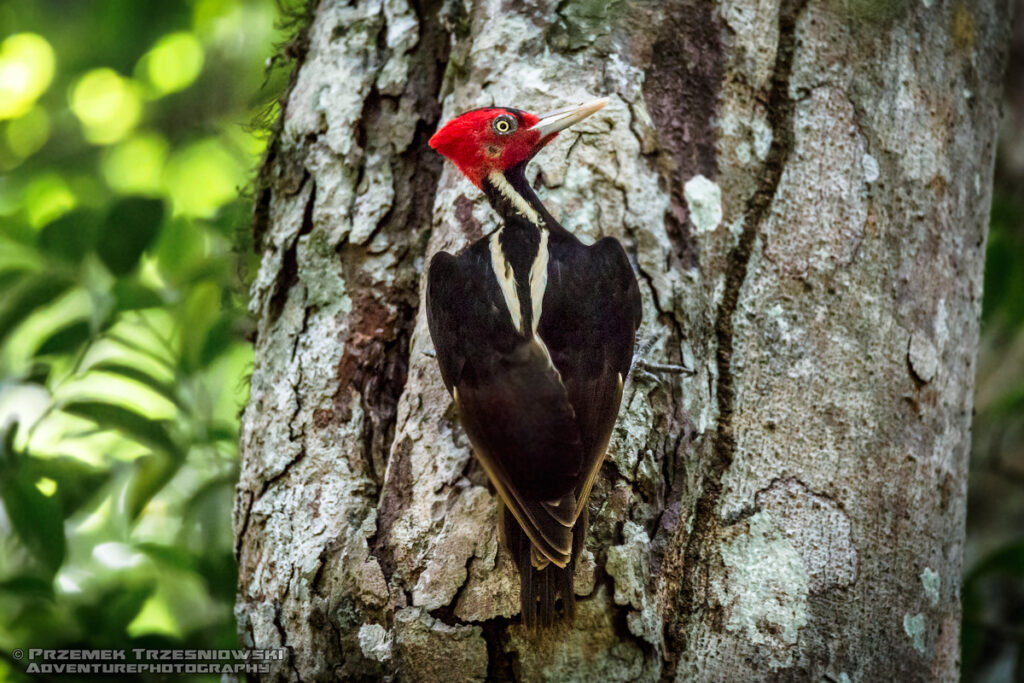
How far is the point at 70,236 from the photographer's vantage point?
302 centimetres

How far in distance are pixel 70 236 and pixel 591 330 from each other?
6.41ft

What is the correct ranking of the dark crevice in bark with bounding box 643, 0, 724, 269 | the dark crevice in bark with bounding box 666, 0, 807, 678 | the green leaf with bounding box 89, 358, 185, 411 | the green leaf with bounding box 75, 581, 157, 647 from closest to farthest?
the dark crevice in bark with bounding box 666, 0, 807, 678 < the dark crevice in bark with bounding box 643, 0, 724, 269 < the green leaf with bounding box 75, 581, 157, 647 < the green leaf with bounding box 89, 358, 185, 411

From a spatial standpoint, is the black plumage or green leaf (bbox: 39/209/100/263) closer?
the black plumage

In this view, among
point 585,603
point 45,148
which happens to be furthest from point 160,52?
point 585,603

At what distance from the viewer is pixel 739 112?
244 cm

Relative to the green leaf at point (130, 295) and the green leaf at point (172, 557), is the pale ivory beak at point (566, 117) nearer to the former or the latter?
the green leaf at point (130, 295)

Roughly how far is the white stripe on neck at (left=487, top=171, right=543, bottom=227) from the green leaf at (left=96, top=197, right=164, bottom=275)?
1302mm

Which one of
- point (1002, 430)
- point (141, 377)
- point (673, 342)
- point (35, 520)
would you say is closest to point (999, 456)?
point (1002, 430)

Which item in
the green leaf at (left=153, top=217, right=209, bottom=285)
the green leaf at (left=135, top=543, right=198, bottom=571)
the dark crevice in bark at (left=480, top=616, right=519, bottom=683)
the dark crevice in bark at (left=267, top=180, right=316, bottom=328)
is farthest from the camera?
the green leaf at (left=153, top=217, right=209, bottom=285)

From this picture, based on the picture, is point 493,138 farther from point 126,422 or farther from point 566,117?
point 126,422

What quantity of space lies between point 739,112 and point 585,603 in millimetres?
1361

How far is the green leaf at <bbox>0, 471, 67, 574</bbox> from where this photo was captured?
259 centimetres

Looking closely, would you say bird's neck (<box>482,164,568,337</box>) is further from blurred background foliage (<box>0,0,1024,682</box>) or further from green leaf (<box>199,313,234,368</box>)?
green leaf (<box>199,313,234,368</box>)

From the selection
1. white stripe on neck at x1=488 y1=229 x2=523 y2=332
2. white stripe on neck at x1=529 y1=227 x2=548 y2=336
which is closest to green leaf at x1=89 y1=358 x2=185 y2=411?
white stripe on neck at x1=488 y1=229 x2=523 y2=332
